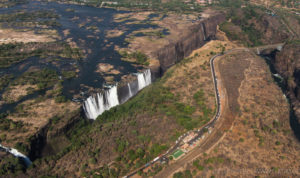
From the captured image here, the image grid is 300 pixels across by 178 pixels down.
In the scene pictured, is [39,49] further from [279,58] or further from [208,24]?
[279,58]

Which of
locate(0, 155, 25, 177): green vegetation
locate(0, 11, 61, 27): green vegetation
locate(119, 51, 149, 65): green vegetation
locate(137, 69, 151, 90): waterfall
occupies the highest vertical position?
locate(0, 11, 61, 27): green vegetation

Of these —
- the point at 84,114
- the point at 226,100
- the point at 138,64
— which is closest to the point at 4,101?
the point at 84,114

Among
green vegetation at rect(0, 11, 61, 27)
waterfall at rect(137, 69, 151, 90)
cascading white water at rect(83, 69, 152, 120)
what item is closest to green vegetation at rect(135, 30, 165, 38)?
waterfall at rect(137, 69, 151, 90)

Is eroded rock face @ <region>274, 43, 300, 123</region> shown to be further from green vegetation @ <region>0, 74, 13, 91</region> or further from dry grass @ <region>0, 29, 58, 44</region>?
dry grass @ <region>0, 29, 58, 44</region>

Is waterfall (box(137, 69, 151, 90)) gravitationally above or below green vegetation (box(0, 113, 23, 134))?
above

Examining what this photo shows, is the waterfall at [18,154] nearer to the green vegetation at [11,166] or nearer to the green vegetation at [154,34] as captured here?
the green vegetation at [11,166]

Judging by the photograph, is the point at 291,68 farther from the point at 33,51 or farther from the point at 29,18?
the point at 29,18
